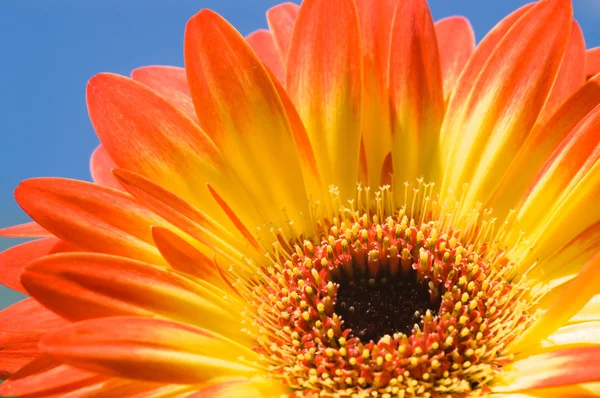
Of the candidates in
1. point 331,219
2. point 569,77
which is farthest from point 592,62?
point 331,219

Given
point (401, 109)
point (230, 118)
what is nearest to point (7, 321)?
point (230, 118)

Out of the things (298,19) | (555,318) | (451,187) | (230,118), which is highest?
(298,19)

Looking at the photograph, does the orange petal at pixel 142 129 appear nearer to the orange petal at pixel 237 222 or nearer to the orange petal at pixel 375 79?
A: the orange petal at pixel 237 222

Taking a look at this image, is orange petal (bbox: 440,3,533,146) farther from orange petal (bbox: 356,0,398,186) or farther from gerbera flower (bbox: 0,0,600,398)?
orange petal (bbox: 356,0,398,186)

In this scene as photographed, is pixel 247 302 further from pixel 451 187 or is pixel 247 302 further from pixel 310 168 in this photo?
pixel 451 187

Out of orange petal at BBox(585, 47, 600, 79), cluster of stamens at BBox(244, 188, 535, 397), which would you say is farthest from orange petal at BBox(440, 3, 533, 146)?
cluster of stamens at BBox(244, 188, 535, 397)
